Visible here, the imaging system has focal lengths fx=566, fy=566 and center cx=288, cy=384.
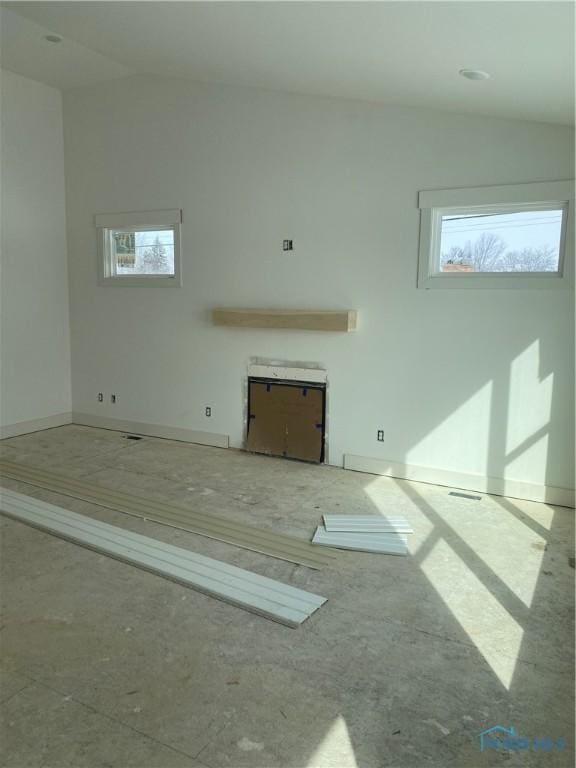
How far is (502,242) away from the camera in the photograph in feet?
13.9

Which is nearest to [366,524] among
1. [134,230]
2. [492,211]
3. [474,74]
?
[492,211]

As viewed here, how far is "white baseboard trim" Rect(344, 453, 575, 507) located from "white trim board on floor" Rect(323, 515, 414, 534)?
835 millimetres

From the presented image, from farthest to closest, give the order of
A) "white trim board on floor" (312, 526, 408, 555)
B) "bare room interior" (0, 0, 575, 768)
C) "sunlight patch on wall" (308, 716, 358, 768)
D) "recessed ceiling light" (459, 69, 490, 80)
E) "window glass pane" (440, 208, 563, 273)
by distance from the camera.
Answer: "window glass pane" (440, 208, 563, 273)
"white trim board on floor" (312, 526, 408, 555)
"recessed ceiling light" (459, 69, 490, 80)
"bare room interior" (0, 0, 575, 768)
"sunlight patch on wall" (308, 716, 358, 768)

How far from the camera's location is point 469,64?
9.96ft

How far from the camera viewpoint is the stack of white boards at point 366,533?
3.48m

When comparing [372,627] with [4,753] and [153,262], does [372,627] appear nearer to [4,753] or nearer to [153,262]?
[4,753]

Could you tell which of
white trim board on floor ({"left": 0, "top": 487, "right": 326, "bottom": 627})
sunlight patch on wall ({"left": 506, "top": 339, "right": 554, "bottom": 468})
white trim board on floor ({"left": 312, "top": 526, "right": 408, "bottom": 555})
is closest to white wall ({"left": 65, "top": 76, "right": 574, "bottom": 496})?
sunlight patch on wall ({"left": 506, "top": 339, "right": 554, "bottom": 468})

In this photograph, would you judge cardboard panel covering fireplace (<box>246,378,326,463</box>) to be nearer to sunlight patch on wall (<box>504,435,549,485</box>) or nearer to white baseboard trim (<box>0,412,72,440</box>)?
sunlight patch on wall (<box>504,435,549,485</box>)

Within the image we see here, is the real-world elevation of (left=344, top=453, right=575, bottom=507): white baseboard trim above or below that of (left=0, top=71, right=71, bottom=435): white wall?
→ below

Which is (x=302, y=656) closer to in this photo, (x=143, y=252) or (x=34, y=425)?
(x=143, y=252)

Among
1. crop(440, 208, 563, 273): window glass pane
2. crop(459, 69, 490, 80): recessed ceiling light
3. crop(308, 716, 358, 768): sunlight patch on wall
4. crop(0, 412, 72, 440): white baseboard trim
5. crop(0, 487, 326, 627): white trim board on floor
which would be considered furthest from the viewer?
crop(0, 412, 72, 440): white baseboard trim

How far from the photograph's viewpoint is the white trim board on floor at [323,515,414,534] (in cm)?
370

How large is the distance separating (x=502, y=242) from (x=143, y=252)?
361 centimetres

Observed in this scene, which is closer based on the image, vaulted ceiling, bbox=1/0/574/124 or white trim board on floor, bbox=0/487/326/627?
vaulted ceiling, bbox=1/0/574/124
